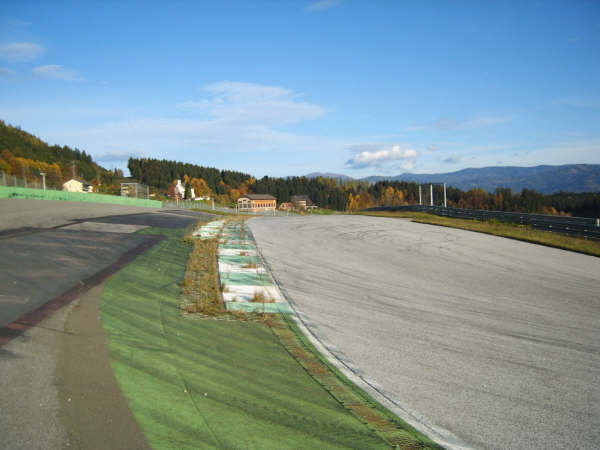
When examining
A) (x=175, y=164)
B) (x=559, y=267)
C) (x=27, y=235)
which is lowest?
(x=559, y=267)

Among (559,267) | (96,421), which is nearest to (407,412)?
(96,421)

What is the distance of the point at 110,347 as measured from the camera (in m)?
5.66

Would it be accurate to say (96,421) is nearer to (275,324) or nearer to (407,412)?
(407,412)

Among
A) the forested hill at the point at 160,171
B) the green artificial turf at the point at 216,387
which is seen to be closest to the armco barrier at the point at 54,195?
the green artificial turf at the point at 216,387

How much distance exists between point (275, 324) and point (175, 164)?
634 ft

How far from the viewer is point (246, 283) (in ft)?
36.3

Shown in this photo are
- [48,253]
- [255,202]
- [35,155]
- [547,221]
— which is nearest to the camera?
[48,253]

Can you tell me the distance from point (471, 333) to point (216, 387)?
16.6ft

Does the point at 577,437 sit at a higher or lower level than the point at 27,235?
lower

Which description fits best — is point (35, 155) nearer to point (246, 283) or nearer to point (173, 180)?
point (173, 180)

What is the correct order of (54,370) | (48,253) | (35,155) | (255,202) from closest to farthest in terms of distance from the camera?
1. (54,370)
2. (48,253)
3. (35,155)
4. (255,202)

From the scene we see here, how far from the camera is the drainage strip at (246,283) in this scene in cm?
895

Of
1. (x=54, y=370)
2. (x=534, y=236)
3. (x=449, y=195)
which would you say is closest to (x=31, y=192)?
(x=54, y=370)

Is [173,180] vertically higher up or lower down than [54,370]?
higher up
